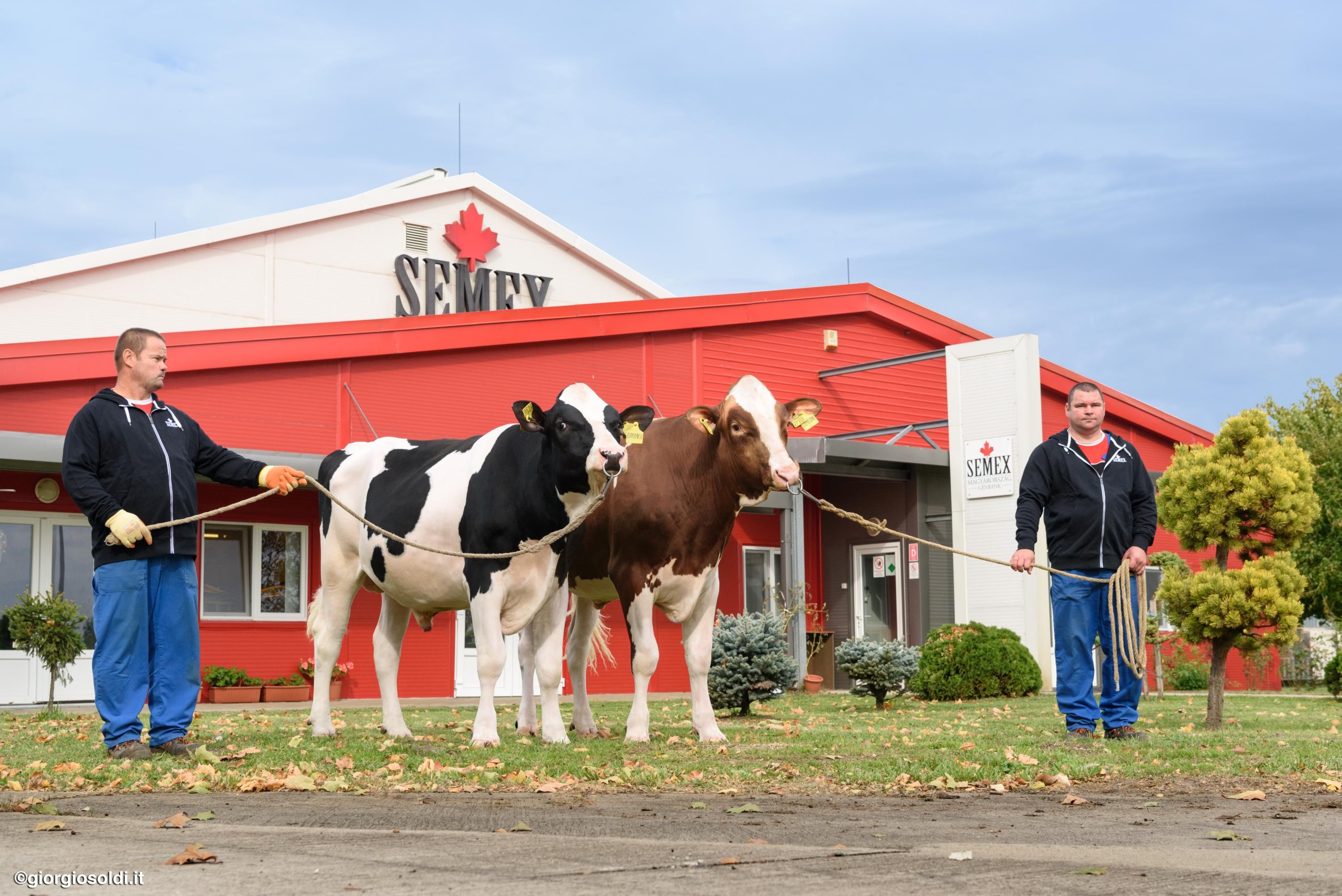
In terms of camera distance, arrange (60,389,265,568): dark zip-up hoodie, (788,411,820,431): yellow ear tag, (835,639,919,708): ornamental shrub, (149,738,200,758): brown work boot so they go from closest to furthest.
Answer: (60,389,265,568): dark zip-up hoodie < (149,738,200,758): brown work boot < (788,411,820,431): yellow ear tag < (835,639,919,708): ornamental shrub

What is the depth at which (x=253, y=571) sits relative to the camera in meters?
19.5

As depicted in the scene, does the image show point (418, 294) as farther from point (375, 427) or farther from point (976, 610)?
point (976, 610)

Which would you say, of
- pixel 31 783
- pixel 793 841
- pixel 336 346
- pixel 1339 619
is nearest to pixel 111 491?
pixel 31 783

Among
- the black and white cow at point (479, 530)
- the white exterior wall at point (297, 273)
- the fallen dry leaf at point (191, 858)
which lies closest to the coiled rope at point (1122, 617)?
the black and white cow at point (479, 530)

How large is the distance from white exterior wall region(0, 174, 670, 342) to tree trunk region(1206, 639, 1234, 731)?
21.3m

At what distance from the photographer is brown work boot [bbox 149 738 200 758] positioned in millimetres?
7230

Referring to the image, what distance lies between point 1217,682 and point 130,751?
24.6 ft

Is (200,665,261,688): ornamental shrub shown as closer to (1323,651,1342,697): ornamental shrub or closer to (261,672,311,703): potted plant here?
(261,672,311,703): potted plant

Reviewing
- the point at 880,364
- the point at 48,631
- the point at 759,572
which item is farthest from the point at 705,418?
the point at 880,364

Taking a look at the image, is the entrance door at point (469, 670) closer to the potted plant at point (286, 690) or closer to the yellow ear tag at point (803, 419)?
the potted plant at point (286, 690)

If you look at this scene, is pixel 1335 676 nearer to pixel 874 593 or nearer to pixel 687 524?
pixel 874 593

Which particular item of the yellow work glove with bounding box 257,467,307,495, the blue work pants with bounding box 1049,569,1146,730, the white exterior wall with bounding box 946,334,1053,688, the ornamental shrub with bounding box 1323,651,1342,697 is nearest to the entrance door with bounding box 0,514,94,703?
the yellow work glove with bounding box 257,467,307,495

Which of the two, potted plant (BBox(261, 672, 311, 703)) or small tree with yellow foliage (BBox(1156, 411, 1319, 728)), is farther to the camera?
potted plant (BBox(261, 672, 311, 703))

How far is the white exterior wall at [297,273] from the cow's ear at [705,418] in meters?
19.4
